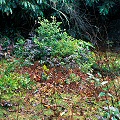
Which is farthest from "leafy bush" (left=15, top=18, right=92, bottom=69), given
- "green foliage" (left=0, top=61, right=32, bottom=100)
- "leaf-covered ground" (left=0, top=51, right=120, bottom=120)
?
"green foliage" (left=0, top=61, right=32, bottom=100)

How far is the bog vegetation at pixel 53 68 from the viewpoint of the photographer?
14.3 feet

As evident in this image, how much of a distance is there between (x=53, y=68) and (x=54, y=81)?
0.45 m

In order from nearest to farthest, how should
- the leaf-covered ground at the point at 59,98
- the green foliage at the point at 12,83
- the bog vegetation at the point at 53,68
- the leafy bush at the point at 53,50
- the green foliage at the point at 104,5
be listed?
the leaf-covered ground at the point at 59,98
the bog vegetation at the point at 53,68
the green foliage at the point at 12,83
the leafy bush at the point at 53,50
the green foliage at the point at 104,5

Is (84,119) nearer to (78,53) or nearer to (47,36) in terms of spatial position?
(78,53)

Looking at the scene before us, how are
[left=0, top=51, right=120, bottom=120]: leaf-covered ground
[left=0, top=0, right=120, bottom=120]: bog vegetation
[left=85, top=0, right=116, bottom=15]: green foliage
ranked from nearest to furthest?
[left=0, top=51, right=120, bottom=120]: leaf-covered ground < [left=0, top=0, right=120, bottom=120]: bog vegetation < [left=85, top=0, right=116, bottom=15]: green foliage

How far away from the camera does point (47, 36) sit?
20.8ft

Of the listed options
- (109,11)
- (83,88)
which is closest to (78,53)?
(83,88)

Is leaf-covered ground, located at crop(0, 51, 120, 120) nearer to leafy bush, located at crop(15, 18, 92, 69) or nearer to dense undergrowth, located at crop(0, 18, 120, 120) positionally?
dense undergrowth, located at crop(0, 18, 120, 120)

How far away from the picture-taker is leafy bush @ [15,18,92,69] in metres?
5.86

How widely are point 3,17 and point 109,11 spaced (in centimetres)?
298

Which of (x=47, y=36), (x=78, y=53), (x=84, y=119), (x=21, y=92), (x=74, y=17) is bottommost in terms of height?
(x=84, y=119)

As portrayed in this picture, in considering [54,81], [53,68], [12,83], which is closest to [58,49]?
[53,68]

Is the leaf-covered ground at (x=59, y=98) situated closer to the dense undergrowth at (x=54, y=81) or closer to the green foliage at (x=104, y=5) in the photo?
the dense undergrowth at (x=54, y=81)

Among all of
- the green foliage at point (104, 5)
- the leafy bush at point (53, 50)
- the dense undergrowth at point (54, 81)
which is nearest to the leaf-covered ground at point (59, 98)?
the dense undergrowth at point (54, 81)
